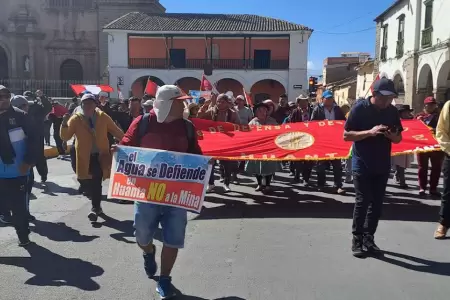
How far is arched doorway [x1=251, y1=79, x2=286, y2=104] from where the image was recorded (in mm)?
38906

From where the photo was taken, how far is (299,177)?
971 cm

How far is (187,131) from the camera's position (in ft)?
13.4

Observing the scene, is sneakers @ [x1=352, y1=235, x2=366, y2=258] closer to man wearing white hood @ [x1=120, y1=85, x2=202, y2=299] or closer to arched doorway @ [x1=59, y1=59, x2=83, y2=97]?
man wearing white hood @ [x1=120, y1=85, x2=202, y2=299]

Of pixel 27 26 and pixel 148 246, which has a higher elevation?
pixel 27 26

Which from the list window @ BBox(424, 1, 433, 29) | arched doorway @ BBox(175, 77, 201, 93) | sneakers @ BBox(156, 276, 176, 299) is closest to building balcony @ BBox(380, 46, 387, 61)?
window @ BBox(424, 1, 433, 29)

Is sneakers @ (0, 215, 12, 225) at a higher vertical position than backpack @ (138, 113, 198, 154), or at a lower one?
lower

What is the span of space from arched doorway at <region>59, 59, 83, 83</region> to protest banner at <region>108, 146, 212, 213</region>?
44599 mm

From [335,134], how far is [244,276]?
3888 mm

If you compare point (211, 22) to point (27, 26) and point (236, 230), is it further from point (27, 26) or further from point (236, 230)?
point (236, 230)

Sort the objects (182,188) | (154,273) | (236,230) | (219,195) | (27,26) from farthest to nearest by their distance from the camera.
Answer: (27,26) < (219,195) < (236,230) < (154,273) < (182,188)

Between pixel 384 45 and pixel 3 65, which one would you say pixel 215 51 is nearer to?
pixel 384 45

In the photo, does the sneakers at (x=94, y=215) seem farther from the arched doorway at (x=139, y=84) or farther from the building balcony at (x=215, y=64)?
the building balcony at (x=215, y=64)

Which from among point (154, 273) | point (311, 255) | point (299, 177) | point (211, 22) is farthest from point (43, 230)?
point (211, 22)

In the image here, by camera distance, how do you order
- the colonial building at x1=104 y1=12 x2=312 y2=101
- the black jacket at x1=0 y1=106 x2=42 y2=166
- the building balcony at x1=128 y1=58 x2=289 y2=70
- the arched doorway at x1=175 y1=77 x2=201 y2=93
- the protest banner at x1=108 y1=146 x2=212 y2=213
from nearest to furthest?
the protest banner at x1=108 y1=146 x2=212 y2=213 < the black jacket at x1=0 y1=106 x2=42 y2=166 < the colonial building at x1=104 y1=12 x2=312 y2=101 < the building balcony at x1=128 y1=58 x2=289 y2=70 < the arched doorway at x1=175 y1=77 x2=201 y2=93
